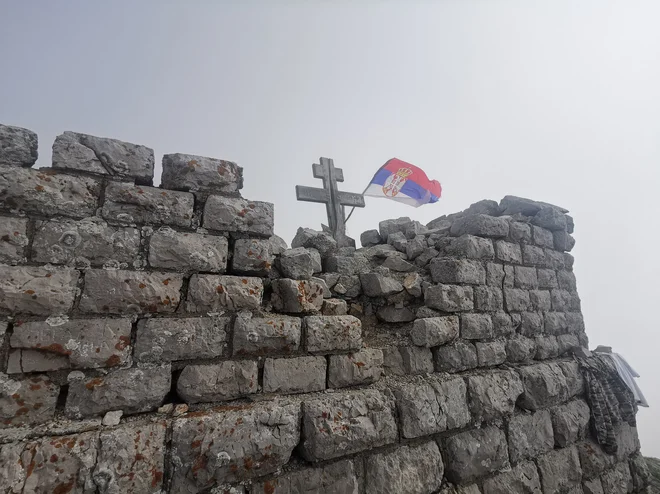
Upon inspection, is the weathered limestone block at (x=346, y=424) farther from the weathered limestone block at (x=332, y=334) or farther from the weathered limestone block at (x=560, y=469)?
the weathered limestone block at (x=560, y=469)

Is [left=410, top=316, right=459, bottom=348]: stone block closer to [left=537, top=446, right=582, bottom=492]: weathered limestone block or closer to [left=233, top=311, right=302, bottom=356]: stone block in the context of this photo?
[left=233, top=311, right=302, bottom=356]: stone block

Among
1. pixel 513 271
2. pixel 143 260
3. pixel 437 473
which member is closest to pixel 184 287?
pixel 143 260

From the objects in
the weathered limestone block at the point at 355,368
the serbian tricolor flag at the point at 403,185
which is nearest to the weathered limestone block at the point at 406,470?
the weathered limestone block at the point at 355,368

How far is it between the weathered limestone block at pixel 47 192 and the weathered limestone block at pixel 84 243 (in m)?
0.07

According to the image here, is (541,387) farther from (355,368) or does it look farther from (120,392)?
(120,392)

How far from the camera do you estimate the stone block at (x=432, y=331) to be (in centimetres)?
268

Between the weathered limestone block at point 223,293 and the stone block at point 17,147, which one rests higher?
the stone block at point 17,147

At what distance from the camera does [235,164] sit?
2266 mm

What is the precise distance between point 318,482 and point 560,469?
232 cm

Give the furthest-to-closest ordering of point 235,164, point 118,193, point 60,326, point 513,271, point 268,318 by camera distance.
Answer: point 513,271, point 235,164, point 268,318, point 118,193, point 60,326

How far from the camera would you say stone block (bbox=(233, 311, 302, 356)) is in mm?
2016

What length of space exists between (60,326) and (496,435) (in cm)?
298

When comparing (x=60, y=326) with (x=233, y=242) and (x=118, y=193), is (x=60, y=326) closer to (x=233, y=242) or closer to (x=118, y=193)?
(x=118, y=193)

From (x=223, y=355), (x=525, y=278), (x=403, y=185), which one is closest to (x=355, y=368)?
(x=223, y=355)
